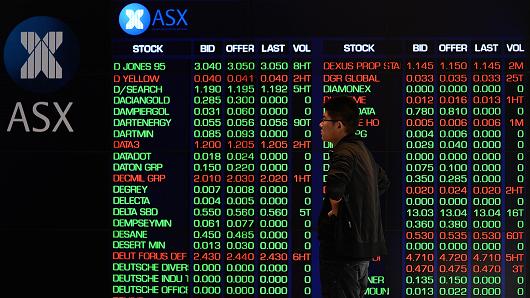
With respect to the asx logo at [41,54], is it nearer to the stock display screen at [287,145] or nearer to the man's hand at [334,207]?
the stock display screen at [287,145]

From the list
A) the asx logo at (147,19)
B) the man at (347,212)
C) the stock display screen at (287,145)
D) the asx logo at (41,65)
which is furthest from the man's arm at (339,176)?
the asx logo at (41,65)

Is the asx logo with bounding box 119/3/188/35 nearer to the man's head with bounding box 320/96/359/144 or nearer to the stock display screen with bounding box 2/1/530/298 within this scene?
the stock display screen with bounding box 2/1/530/298

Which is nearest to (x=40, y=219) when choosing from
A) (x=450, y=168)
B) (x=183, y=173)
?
(x=183, y=173)

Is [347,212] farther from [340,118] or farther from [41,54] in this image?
[41,54]

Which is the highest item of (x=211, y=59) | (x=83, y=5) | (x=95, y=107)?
(x=83, y=5)

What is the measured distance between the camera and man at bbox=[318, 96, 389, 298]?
4230mm

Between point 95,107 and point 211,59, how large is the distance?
0.94 meters

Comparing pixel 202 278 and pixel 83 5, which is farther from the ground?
pixel 83 5

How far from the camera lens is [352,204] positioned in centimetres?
430

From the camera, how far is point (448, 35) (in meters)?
5.64

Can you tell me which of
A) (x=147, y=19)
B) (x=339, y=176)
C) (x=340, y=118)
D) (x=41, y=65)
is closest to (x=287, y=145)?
(x=340, y=118)

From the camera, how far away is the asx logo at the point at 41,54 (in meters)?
5.78

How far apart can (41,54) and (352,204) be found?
2815mm

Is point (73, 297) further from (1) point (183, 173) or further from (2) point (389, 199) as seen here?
(2) point (389, 199)
